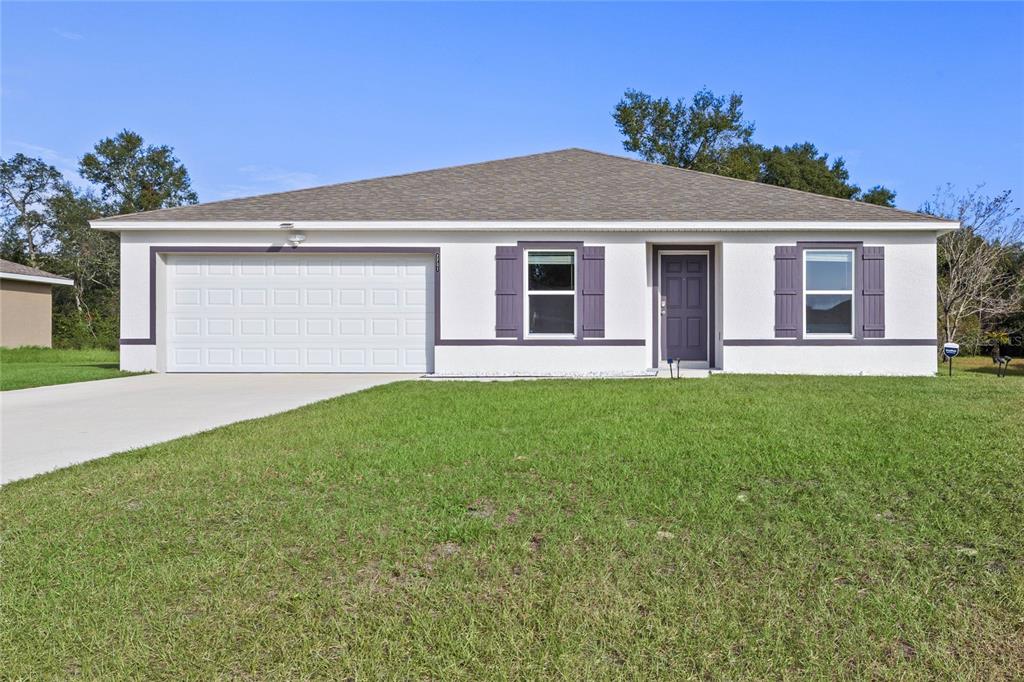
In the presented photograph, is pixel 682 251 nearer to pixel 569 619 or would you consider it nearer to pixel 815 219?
pixel 815 219

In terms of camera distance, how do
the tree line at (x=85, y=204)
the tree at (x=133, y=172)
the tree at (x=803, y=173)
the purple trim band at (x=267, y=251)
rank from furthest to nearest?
the tree at (x=133, y=172), the tree at (x=803, y=173), the tree line at (x=85, y=204), the purple trim band at (x=267, y=251)

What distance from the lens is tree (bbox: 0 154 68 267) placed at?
3538cm

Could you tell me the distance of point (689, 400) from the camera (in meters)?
7.27

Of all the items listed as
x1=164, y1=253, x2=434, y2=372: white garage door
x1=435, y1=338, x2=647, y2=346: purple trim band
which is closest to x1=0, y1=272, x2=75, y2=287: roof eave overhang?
x1=164, y1=253, x2=434, y2=372: white garage door

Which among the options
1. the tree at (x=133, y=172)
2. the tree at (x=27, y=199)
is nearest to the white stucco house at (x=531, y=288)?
the tree at (x=133, y=172)

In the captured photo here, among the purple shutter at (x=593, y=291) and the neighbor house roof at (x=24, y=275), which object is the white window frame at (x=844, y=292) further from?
the neighbor house roof at (x=24, y=275)

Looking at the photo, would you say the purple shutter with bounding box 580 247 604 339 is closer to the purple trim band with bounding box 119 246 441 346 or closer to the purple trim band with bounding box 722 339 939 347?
the purple trim band with bounding box 722 339 939 347

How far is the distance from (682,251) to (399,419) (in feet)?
26.1

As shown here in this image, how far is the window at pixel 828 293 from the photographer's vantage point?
38.6ft

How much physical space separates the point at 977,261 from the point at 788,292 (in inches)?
472

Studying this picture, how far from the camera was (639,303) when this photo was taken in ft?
38.5

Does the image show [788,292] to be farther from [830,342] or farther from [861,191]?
[861,191]

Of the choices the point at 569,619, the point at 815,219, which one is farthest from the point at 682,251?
the point at 569,619

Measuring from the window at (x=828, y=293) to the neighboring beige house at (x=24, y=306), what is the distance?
78.8ft
